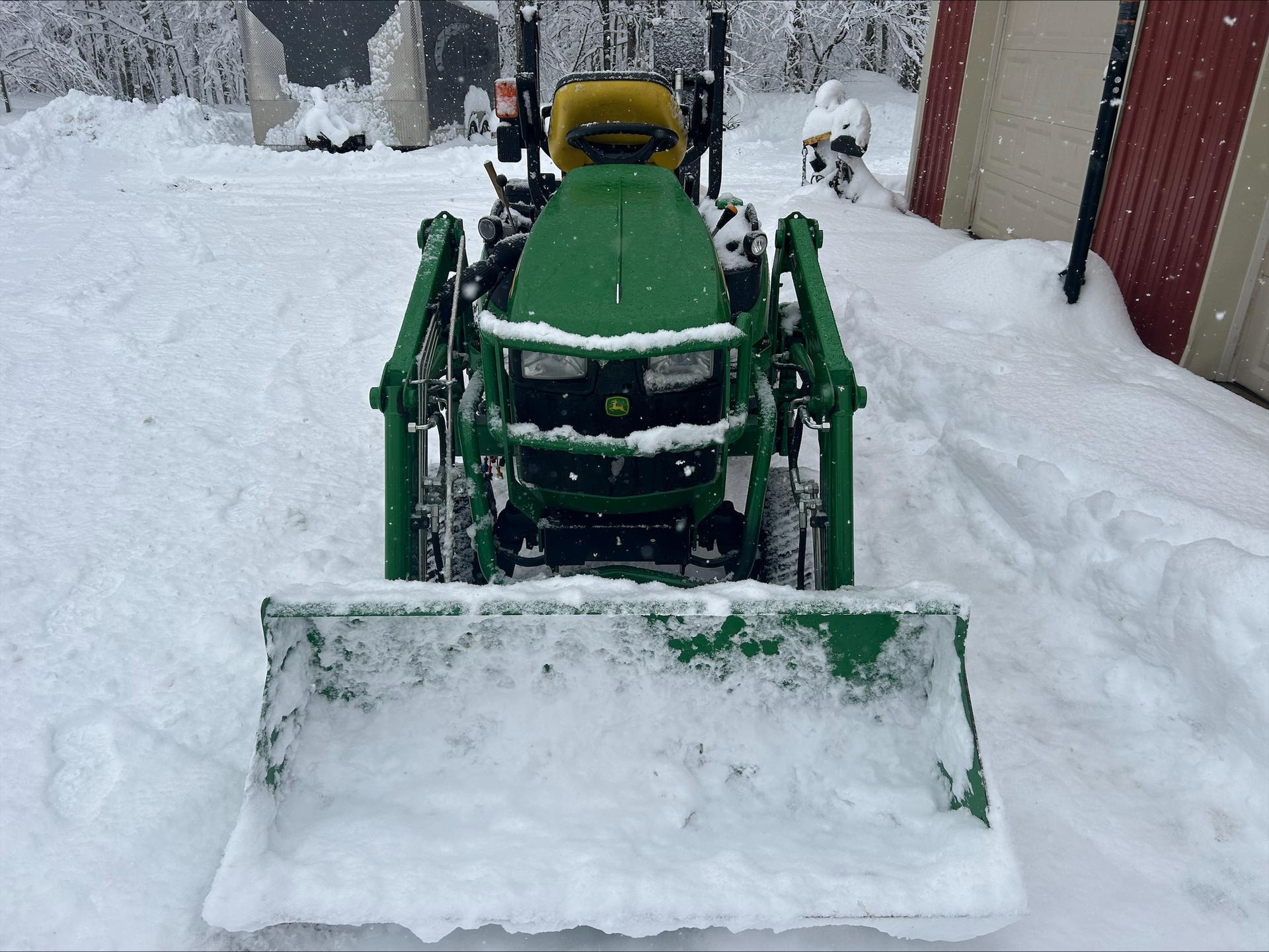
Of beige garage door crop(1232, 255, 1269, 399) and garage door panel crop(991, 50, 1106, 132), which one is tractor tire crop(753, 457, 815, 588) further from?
garage door panel crop(991, 50, 1106, 132)

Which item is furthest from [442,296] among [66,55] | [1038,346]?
[66,55]

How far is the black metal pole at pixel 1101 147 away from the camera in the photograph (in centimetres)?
530

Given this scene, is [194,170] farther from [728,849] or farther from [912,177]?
[728,849]

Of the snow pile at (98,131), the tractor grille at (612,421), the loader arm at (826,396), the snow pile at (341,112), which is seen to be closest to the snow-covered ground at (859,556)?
the loader arm at (826,396)

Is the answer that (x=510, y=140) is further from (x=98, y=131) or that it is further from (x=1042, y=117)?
(x=98, y=131)

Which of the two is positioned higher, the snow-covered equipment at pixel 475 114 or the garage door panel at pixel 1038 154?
the garage door panel at pixel 1038 154

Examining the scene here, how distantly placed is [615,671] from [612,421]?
2.32 feet

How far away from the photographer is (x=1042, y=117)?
7.47 m

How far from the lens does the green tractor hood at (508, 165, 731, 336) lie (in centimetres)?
252

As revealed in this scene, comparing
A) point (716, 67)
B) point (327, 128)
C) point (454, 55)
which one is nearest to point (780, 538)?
point (716, 67)

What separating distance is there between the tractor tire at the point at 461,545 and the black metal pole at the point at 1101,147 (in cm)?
422

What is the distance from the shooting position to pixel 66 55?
23.0 meters

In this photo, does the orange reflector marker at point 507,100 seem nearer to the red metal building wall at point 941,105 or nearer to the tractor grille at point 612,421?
the tractor grille at point 612,421

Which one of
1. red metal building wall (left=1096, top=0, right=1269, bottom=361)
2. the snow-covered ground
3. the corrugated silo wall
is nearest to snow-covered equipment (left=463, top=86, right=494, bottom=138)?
the corrugated silo wall
